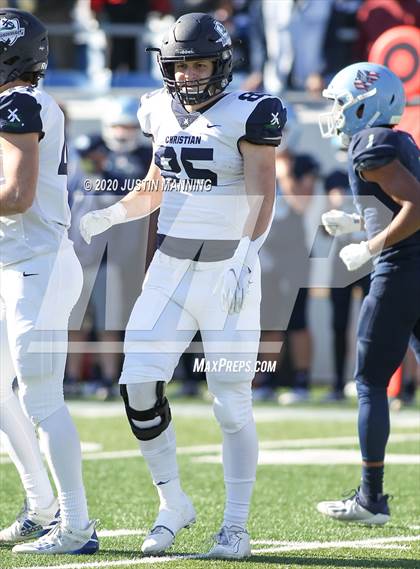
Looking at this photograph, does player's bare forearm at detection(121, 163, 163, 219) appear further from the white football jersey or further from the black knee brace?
the black knee brace

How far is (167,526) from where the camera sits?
4.69 meters

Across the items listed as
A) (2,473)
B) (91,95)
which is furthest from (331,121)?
(91,95)

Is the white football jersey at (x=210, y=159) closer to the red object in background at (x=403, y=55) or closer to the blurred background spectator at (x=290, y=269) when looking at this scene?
the red object in background at (x=403, y=55)

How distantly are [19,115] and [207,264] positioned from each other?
2.85ft

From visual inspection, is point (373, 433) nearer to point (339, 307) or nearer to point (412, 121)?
point (412, 121)

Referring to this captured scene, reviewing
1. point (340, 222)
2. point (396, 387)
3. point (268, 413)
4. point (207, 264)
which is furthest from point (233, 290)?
point (396, 387)

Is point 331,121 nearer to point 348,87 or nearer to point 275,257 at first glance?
point 348,87

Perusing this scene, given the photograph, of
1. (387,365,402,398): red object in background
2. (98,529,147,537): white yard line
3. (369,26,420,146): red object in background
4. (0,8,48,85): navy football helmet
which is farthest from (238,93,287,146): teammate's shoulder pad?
(387,365,402,398): red object in background

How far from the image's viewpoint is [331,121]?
18.2ft

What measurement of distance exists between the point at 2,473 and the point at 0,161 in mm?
2353

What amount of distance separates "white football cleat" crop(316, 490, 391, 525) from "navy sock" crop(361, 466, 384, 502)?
0.02 metres

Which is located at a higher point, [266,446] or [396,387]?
[266,446]

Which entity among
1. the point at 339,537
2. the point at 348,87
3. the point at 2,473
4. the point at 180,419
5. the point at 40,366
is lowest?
the point at 180,419

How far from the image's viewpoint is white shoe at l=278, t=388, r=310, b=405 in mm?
9766
